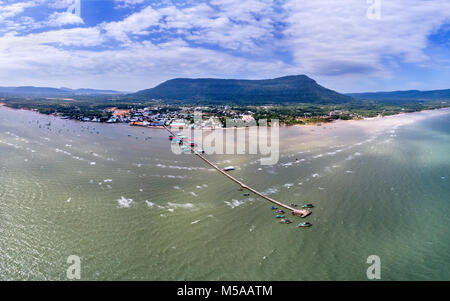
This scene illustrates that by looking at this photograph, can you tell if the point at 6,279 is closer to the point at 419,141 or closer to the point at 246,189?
the point at 246,189

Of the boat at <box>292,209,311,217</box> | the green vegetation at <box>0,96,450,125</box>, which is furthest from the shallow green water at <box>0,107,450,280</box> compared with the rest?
the green vegetation at <box>0,96,450,125</box>

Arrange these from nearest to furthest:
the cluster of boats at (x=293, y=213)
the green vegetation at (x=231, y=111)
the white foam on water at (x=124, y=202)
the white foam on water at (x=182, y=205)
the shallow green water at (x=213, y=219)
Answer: the shallow green water at (x=213, y=219), the cluster of boats at (x=293, y=213), the white foam on water at (x=182, y=205), the white foam on water at (x=124, y=202), the green vegetation at (x=231, y=111)

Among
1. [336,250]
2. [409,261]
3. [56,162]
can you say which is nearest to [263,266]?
[336,250]

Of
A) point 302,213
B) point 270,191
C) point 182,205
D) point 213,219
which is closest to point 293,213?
point 302,213

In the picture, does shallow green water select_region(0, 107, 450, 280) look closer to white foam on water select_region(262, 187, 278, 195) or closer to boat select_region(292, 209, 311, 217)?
white foam on water select_region(262, 187, 278, 195)

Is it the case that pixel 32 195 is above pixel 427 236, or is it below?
above

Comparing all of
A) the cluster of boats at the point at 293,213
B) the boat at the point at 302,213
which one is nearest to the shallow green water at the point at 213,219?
the cluster of boats at the point at 293,213

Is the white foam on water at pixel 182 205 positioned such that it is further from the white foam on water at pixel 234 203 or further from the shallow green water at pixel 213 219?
the white foam on water at pixel 234 203
